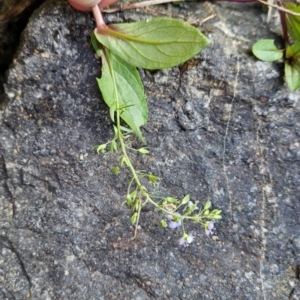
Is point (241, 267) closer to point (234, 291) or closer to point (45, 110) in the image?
point (234, 291)

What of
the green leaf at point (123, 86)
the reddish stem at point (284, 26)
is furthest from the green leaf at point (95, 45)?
the reddish stem at point (284, 26)

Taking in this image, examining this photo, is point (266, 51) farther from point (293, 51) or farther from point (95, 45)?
point (95, 45)

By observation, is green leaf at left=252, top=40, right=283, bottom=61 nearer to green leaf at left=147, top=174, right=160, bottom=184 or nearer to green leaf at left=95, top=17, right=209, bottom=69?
green leaf at left=95, top=17, right=209, bottom=69

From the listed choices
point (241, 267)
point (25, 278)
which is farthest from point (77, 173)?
point (241, 267)

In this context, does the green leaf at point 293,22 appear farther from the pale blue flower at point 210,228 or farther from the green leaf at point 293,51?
the pale blue flower at point 210,228

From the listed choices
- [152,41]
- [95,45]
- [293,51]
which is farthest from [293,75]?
[95,45]

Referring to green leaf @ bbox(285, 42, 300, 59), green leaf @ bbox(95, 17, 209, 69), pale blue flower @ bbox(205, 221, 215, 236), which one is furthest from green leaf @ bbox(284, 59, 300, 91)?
pale blue flower @ bbox(205, 221, 215, 236)

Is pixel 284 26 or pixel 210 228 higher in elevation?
pixel 284 26
